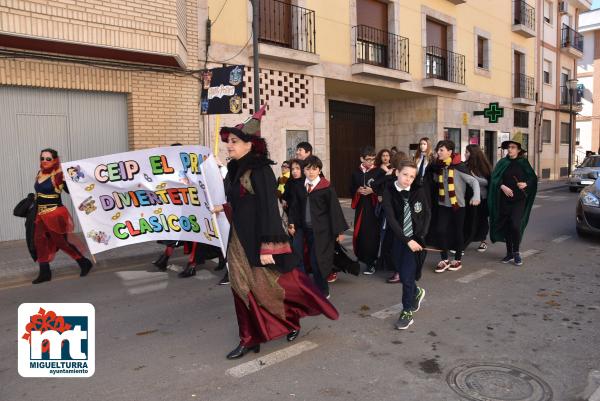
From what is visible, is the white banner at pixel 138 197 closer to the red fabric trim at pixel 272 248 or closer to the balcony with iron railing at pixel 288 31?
the red fabric trim at pixel 272 248

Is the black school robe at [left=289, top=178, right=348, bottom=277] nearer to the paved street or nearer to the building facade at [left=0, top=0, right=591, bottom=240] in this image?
the paved street

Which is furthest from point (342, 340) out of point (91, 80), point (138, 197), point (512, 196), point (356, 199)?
point (91, 80)

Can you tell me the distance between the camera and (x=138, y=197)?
6.01 m

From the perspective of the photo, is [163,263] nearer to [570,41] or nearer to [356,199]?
[356,199]

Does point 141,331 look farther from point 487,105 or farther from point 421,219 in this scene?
point 487,105

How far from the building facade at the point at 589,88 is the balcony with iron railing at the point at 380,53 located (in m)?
26.3

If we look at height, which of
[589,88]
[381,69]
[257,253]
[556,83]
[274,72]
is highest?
[589,88]

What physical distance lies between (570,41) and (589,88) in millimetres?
11298

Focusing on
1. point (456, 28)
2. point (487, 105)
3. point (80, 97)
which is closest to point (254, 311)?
point (80, 97)

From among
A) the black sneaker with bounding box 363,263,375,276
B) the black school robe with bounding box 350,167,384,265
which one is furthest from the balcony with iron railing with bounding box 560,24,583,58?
the black sneaker with bounding box 363,263,375,276

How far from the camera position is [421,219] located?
4.54 m

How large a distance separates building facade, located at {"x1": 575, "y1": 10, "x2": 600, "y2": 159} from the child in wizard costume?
33423 millimetres

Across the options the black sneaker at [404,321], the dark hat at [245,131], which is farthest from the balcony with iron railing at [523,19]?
the dark hat at [245,131]

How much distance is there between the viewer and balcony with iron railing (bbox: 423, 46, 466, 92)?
1697 cm
